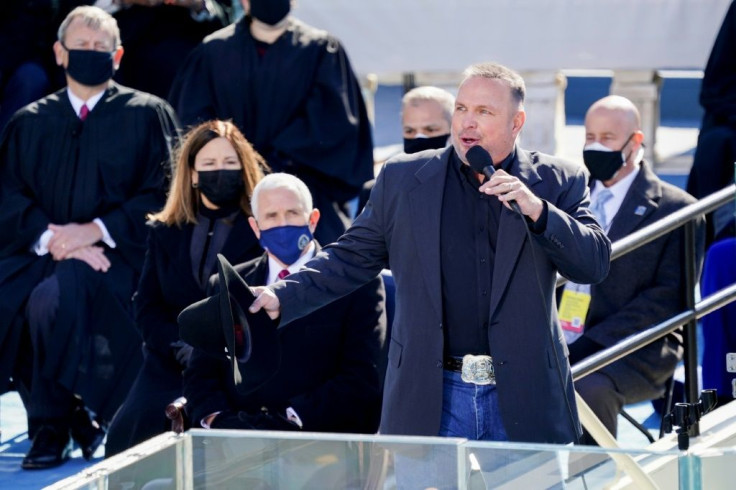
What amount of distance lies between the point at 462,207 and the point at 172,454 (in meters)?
1.19

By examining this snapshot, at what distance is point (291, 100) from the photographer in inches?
310

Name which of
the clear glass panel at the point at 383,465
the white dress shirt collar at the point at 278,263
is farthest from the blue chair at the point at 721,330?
the clear glass panel at the point at 383,465

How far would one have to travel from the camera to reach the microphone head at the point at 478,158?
12.8 feet

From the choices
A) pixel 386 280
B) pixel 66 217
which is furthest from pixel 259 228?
pixel 66 217

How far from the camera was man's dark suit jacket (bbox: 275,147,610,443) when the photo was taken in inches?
163

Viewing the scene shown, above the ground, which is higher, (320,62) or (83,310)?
(320,62)

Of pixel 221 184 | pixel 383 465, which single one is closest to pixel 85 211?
pixel 221 184

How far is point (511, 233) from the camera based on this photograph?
4.14m

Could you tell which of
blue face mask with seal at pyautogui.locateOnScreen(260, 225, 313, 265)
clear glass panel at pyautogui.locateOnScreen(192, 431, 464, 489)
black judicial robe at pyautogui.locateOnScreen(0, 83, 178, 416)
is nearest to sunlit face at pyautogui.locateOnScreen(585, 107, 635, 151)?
blue face mask with seal at pyautogui.locateOnScreen(260, 225, 313, 265)

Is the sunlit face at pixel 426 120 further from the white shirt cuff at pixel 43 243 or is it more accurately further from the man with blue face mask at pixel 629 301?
the white shirt cuff at pixel 43 243

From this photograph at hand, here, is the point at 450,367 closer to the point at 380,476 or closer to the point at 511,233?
the point at 511,233

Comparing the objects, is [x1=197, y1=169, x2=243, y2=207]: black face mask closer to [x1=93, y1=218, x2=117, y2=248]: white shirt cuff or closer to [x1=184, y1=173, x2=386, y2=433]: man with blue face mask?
[x1=184, y1=173, x2=386, y2=433]: man with blue face mask

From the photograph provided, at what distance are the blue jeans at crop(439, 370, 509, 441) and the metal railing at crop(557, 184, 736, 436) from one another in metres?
1.37

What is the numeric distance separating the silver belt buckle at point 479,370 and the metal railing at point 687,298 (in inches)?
55.4
